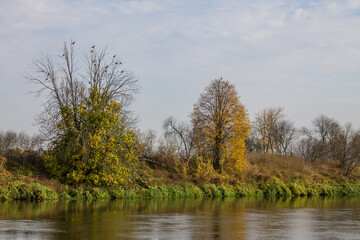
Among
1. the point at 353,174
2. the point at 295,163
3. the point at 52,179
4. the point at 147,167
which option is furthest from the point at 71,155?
the point at 353,174

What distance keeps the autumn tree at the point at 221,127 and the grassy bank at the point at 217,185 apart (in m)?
2.58

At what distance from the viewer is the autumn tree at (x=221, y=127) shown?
165 feet

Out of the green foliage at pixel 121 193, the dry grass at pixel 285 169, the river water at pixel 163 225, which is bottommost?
the river water at pixel 163 225

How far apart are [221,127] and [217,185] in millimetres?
7869

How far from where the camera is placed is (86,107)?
39.4m

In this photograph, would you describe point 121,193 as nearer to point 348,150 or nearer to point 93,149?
point 93,149

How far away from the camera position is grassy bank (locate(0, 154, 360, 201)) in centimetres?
3294

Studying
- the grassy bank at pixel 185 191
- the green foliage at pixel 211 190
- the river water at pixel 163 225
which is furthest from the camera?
the green foliage at pixel 211 190

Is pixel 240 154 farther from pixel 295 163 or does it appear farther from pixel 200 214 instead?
pixel 200 214

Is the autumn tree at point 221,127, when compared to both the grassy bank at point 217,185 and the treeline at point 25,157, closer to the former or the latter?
the grassy bank at point 217,185

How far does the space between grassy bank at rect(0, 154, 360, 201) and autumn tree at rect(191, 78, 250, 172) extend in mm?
2577

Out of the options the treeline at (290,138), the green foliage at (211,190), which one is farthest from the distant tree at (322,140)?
the green foliage at (211,190)

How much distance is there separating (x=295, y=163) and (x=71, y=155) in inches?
1334

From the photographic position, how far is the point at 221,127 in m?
51.2
